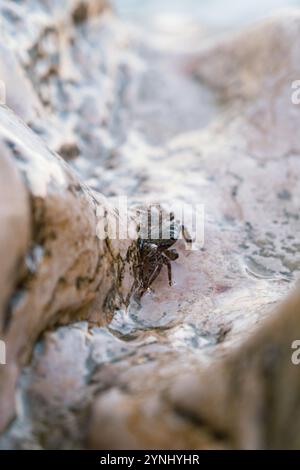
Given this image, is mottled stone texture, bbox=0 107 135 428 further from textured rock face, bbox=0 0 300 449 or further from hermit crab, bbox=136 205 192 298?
hermit crab, bbox=136 205 192 298

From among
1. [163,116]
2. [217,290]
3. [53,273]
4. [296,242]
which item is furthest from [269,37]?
[53,273]

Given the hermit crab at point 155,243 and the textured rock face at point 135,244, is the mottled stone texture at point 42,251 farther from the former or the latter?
the hermit crab at point 155,243

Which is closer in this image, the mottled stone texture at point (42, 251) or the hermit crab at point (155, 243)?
→ the mottled stone texture at point (42, 251)

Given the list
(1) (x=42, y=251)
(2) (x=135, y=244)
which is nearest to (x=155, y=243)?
(2) (x=135, y=244)

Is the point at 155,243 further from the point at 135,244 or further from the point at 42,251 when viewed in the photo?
the point at 42,251

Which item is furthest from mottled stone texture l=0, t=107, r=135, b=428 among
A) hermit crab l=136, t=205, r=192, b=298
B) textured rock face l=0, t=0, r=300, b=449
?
hermit crab l=136, t=205, r=192, b=298

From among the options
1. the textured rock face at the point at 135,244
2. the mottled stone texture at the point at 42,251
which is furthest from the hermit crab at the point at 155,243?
the mottled stone texture at the point at 42,251

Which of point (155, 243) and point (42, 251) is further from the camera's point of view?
point (155, 243)

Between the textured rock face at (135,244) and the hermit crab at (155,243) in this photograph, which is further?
the hermit crab at (155,243)
